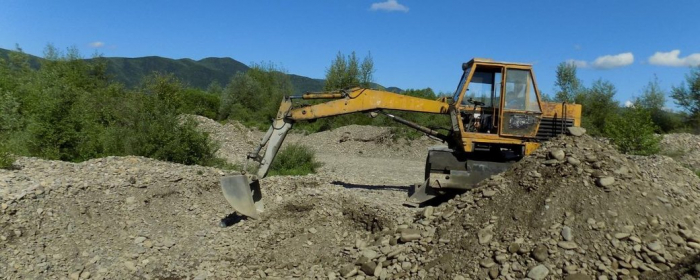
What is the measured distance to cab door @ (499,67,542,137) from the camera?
321 inches

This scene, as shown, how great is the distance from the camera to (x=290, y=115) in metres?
8.04

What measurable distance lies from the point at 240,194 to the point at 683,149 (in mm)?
18175

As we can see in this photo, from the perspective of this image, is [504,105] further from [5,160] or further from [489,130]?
[5,160]

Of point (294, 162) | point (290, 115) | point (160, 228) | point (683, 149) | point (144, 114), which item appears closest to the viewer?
point (160, 228)

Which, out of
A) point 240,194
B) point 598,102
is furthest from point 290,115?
point 598,102

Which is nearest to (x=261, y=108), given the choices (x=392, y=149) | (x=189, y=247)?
(x=392, y=149)

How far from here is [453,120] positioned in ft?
27.8

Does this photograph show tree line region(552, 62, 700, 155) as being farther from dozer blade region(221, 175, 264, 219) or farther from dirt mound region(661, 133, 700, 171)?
dozer blade region(221, 175, 264, 219)

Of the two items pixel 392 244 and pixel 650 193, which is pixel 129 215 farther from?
pixel 650 193

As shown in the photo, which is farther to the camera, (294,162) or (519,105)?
(294,162)

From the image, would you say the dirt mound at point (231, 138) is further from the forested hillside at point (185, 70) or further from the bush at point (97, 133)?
the forested hillside at point (185, 70)

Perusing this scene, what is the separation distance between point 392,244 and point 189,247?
2927mm

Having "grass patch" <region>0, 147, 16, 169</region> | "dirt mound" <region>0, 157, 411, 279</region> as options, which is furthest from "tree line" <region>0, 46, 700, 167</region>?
"dirt mound" <region>0, 157, 411, 279</region>

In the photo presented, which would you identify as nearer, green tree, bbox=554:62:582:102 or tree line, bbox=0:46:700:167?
tree line, bbox=0:46:700:167
